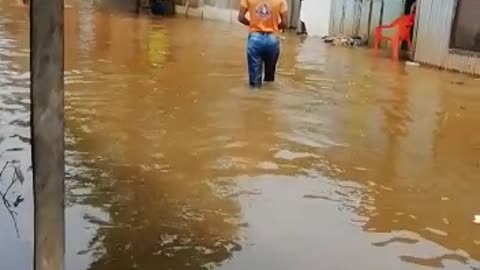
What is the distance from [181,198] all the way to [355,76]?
778 centimetres

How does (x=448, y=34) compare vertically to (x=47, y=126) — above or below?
below

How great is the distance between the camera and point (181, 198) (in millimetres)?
6371

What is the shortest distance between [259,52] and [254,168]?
4.49 m

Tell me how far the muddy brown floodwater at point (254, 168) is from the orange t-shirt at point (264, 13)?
1.02m

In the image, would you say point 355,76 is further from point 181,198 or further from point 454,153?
point 181,198

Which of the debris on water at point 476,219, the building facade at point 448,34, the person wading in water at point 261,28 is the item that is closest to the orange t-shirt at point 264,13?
the person wading in water at point 261,28

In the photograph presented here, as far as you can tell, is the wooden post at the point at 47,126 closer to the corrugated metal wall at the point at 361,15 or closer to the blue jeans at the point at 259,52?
the blue jeans at the point at 259,52

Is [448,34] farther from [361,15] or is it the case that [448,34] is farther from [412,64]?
[361,15]

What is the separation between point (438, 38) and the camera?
15.2m

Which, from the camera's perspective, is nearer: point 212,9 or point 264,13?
point 264,13

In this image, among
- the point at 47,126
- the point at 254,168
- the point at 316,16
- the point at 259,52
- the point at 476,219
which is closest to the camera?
the point at 47,126

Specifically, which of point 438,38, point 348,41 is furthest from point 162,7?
point 438,38

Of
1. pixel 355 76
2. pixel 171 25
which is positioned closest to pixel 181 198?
pixel 355 76

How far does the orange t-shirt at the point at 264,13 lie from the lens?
11273 millimetres
